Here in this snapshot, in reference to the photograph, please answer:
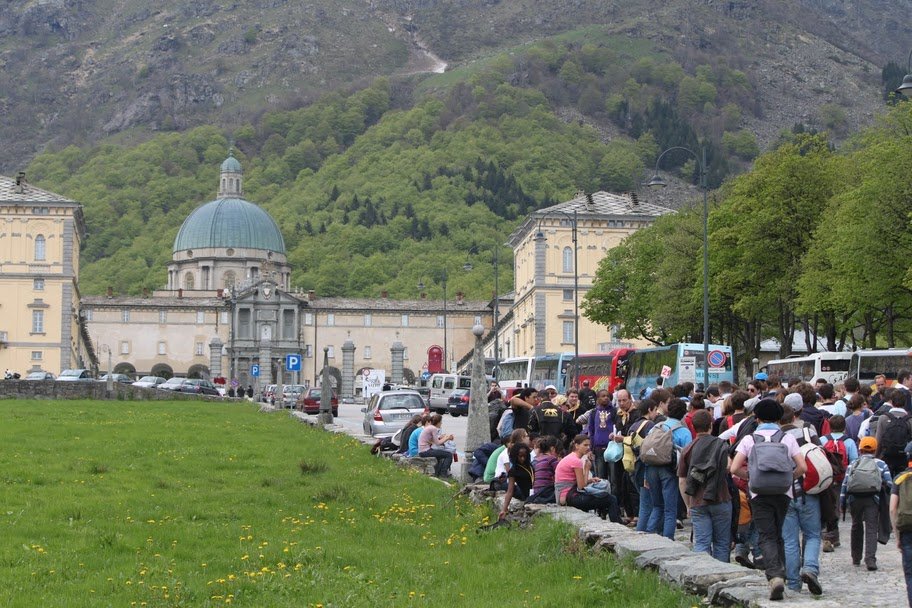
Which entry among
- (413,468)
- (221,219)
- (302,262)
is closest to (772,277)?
(413,468)

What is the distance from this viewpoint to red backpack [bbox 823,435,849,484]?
16.3 m

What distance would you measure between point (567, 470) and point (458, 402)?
4816 centimetres

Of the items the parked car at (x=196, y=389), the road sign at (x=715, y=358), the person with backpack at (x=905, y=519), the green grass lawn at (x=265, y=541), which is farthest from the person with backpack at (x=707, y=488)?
the parked car at (x=196, y=389)

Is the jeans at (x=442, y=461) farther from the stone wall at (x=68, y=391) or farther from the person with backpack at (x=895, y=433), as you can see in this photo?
the stone wall at (x=68, y=391)

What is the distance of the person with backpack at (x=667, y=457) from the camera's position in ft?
55.6

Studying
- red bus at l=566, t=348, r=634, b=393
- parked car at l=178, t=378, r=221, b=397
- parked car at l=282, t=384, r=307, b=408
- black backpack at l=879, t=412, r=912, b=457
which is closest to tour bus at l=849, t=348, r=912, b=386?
red bus at l=566, t=348, r=634, b=393

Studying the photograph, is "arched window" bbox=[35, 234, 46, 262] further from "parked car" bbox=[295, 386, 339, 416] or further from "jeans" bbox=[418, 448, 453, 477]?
"jeans" bbox=[418, 448, 453, 477]

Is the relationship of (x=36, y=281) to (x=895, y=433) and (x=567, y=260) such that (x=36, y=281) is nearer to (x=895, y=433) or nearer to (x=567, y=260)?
(x=567, y=260)

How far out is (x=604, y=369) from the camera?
64562 millimetres

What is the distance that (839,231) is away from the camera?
49281 mm

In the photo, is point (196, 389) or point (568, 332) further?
point (568, 332)

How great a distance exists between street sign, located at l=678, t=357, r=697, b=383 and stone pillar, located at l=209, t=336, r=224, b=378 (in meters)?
78.2

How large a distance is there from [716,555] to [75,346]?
98180 mm

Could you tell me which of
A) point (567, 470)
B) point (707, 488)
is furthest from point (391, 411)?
point (707, 488)
